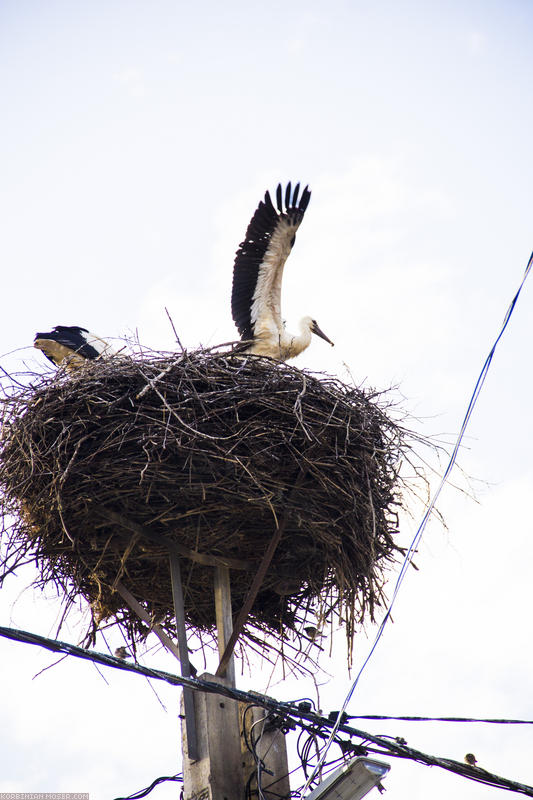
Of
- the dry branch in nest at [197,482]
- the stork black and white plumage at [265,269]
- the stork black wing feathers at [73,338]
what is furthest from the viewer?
the stork black and white plumage at [265,269]

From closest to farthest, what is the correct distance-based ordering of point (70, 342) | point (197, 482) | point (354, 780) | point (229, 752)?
point (354, 780) < point (229, 752) < point (197, 482) < point (70, 342)

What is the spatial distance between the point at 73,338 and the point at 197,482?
281cm

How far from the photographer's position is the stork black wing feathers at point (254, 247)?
8.55m

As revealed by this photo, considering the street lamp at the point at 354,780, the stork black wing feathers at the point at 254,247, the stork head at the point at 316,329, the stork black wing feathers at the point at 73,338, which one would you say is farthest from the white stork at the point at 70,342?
the street lamp at the point at 354,780

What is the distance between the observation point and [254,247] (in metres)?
8.58

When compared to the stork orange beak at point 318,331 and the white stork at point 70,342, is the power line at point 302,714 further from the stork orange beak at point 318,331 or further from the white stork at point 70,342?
the stork orange beak at point 318,331

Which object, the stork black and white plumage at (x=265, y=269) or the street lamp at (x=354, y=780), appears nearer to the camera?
the street lamp at (x=354, y=780)

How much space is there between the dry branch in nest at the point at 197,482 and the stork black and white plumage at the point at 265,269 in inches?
110

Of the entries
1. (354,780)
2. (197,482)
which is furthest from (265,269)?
(354,780)

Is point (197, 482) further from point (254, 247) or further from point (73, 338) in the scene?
point (254, 247)

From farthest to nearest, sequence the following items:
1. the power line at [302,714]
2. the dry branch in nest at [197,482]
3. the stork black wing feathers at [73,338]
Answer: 1. the stork black wing feathers at [73,338]
2. the dry branch in nest at [197,482]
3. the power line at [302,714]

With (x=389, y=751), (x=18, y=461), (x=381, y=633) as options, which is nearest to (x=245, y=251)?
(x=18, y=461)

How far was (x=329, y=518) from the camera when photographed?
5234 millimetres

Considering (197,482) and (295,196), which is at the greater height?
(295,196)
